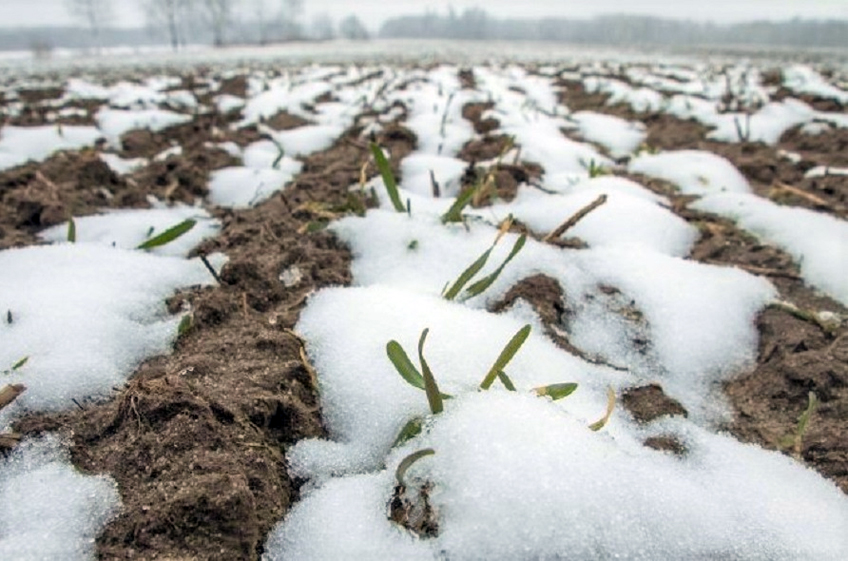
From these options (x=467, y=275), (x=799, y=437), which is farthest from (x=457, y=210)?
(x=799, y=437)

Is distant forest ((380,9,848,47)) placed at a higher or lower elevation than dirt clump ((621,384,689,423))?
higher

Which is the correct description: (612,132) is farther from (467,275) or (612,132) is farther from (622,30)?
(622,30)

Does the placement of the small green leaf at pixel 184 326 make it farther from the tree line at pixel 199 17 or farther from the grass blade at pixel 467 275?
the tree line at pixel 199 17

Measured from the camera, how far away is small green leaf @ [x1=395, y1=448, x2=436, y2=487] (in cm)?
80

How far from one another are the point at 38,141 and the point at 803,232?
3396 millimetres

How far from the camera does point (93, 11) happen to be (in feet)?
182

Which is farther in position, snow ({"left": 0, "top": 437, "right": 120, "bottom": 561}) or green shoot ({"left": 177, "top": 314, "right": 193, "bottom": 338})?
green shoot ({"left": 177, "top": 314, "right": 193, "bottom": 338})

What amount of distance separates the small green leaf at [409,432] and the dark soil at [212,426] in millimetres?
163

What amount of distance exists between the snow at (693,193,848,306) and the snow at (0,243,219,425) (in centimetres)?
160

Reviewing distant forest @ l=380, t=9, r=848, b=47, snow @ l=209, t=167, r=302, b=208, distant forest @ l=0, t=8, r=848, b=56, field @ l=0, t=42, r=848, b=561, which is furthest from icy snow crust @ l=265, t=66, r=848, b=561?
distant forest @ l=380, t=9, r=848, b=47

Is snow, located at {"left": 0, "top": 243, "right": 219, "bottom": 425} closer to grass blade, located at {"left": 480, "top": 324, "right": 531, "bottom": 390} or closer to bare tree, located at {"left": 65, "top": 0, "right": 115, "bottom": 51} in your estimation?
grass blade, located at {"left": 480, "top": 324, "right": 531, "bottom": 390}

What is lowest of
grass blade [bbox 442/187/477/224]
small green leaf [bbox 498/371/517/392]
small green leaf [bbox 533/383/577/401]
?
small green leaf [bbox 533/383/577/401]

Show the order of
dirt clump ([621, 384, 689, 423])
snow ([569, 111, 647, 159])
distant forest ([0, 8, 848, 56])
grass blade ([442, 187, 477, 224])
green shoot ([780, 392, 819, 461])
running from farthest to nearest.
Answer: distant forest ([0, 8, 848, 56]) < snow ([569, 111, 647, 159]) < grass blade ([442, 187, 477, 224]) < dirt clump ([621, 384, 689, 423]) < green shoot ([780, 392, 819, 461])

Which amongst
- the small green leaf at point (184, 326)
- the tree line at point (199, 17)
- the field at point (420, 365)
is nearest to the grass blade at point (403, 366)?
the field at point (420, 365)
